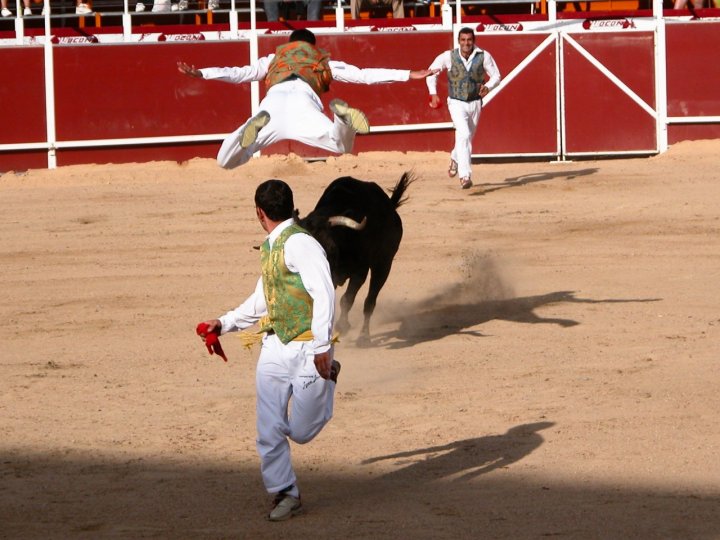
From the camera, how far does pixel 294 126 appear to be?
8.16 meters

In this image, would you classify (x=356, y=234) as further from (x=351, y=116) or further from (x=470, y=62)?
(x=470, y=62)

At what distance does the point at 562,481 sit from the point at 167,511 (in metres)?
1.49

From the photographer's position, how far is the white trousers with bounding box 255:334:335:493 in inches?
185

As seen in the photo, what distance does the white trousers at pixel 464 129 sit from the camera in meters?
13.2

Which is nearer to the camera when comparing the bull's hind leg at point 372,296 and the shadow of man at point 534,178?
the bull's hind leg at point 372,296

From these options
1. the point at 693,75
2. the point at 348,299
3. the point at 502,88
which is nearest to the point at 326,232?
the point at 348,299

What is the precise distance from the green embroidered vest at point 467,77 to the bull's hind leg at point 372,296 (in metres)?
5.45

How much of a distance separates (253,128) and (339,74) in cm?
73

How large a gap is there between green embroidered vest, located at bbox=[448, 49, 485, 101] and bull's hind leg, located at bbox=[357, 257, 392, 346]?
5.45m

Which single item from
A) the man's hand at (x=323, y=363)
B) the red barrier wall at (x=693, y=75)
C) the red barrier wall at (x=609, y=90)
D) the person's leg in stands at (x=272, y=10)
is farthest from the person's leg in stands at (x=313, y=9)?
the man's hand at (x=323, y=363)

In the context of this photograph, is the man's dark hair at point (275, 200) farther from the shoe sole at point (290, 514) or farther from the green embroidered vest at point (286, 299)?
the shoe sole at point (290, 514)

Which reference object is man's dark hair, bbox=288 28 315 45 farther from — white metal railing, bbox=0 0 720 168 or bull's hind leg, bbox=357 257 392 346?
white metal railing, bbox=0 0 720 168

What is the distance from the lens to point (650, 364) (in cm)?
713

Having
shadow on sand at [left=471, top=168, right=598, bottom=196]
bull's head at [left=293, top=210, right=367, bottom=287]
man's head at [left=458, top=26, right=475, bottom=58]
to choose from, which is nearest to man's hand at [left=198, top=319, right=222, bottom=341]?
bull's head at [left=293, top=210, right=367, bottom=287]
